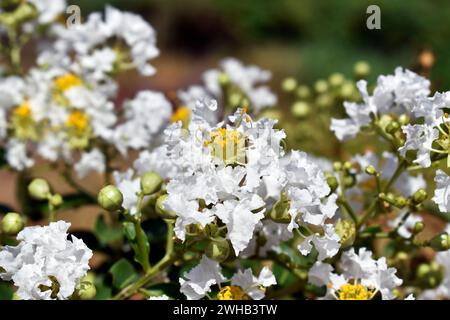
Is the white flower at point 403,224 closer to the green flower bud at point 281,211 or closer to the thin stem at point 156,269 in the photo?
the green flower bud at point 281,211

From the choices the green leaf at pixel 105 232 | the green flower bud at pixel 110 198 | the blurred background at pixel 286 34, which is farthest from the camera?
the blurred background at pixel 286 34

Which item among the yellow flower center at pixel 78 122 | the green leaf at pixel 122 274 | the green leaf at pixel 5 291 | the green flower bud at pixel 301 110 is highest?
the yellow flower center at pixel 78 122

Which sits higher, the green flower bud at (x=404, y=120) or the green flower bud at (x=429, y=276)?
the green flower bud at (x=404, y=120)

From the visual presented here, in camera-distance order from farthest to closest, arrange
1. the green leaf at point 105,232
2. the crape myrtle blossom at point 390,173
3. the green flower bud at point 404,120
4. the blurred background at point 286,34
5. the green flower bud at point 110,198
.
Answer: the blurred background at point 286,34, the green leaf at point 105,232, the crape myrtle blossom at point 390,173, the green flower bud at point 404,120, the green flower bud at point 110,198

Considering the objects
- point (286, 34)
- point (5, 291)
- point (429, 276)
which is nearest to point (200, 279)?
point (5, 291)

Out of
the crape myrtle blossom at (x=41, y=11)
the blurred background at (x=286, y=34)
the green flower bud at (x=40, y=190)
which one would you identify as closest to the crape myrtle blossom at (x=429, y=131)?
the green flower bud at (x=40, y=190)

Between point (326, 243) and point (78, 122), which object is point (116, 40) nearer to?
point (78, 122)
